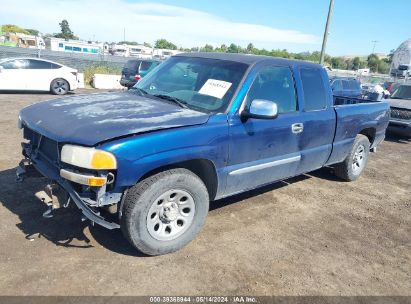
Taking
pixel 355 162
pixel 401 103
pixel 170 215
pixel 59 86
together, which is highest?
pixel 401 103

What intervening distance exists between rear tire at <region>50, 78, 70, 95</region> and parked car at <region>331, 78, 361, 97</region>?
1069 cm

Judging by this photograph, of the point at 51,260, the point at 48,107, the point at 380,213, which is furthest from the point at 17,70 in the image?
the point at 380,213

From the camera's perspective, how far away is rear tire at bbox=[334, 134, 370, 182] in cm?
599

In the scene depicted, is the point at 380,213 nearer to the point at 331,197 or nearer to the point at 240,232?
the point at 331,197

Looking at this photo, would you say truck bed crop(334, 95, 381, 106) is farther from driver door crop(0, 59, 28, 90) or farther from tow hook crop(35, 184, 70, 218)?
driver door crop(0, 59, 28, 90)

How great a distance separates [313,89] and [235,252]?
2.45m

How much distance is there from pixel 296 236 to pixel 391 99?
9550 mm

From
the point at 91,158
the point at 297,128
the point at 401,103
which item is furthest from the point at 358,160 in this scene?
the point at 401,103

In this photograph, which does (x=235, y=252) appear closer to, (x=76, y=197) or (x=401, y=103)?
(x=76, y=197)

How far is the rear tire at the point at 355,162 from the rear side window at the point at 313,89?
1450 millimetres

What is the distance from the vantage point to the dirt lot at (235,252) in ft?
10.1

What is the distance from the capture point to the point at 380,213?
5.11 meters

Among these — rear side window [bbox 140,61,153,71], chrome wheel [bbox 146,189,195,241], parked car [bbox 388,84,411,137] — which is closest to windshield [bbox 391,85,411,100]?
parked car [bbox 388,84,411,137]

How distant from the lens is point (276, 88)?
430cm
